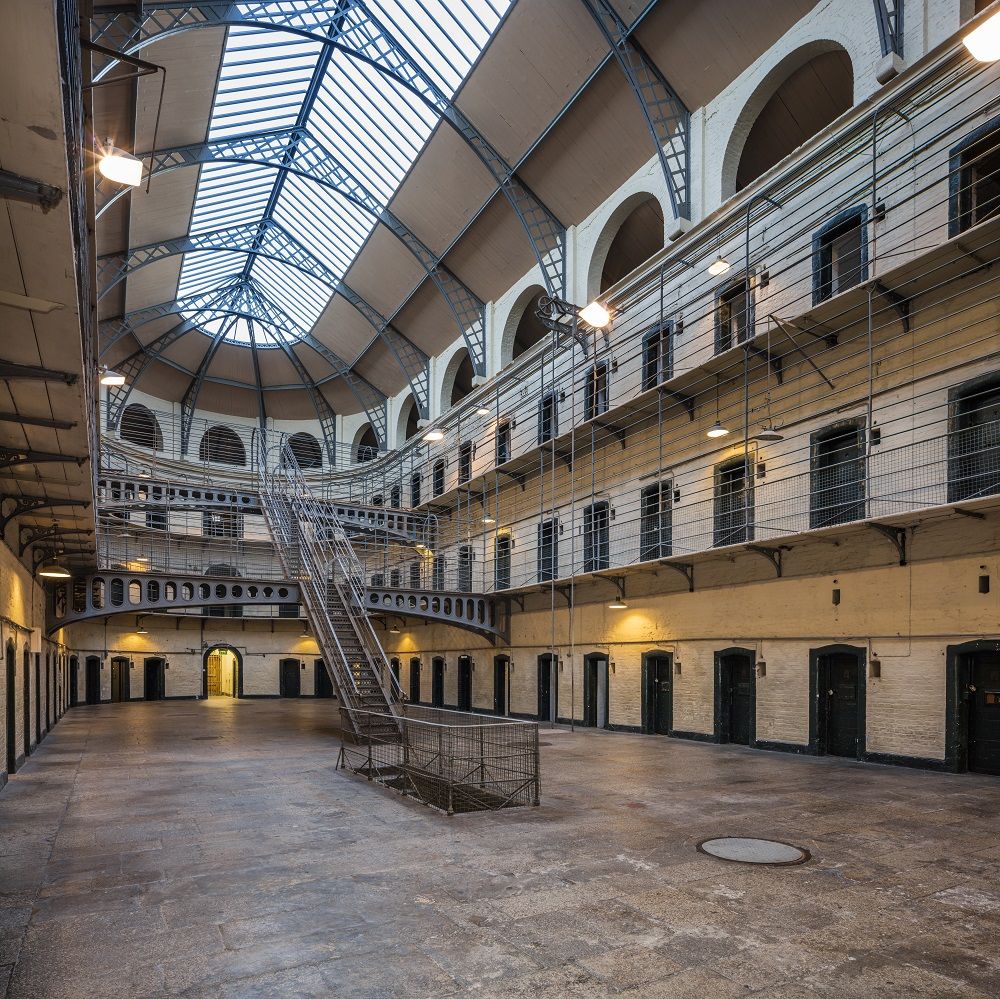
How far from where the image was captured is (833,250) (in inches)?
503

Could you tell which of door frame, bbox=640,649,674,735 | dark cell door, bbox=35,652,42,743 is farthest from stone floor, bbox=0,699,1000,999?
door frame, bbox=640,649,674,735

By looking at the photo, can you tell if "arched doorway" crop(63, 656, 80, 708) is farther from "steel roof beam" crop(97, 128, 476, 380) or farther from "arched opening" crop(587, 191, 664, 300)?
"arched opening" crop(587, 191, 664, 300)

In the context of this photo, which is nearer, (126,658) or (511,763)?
(511,763)

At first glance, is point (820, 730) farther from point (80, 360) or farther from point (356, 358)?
point (356, 358)

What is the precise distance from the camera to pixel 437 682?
26.0m

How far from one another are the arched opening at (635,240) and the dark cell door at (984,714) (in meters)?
11.5

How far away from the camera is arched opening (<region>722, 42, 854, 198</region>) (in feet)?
45.4

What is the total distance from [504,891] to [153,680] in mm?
26633

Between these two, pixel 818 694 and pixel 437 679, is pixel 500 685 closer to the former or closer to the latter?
pixel 437 679

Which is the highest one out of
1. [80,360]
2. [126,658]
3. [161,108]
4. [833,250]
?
[161,108]

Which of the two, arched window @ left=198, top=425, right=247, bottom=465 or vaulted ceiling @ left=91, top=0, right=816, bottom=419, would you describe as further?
arched window @ left=198, top=425, right=247, bottom=465

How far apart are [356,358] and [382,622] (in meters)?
10.5

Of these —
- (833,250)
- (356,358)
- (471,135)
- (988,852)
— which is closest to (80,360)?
(988,852)

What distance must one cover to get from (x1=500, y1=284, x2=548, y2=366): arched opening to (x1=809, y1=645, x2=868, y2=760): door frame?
485 inches
